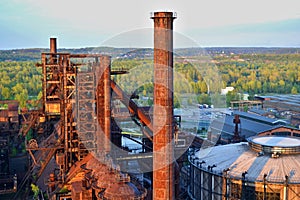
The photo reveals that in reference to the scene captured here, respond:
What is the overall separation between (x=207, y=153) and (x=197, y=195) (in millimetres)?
2359

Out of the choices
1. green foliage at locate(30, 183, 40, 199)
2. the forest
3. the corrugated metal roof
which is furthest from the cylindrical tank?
the forest

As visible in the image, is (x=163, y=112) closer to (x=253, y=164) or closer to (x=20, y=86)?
(x=253, y=164)

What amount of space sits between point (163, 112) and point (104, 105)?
6823 millimetres

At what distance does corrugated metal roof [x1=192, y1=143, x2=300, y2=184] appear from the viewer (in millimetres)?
15539

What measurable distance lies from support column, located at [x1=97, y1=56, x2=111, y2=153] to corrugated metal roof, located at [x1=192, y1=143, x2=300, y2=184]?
4271 millimetres

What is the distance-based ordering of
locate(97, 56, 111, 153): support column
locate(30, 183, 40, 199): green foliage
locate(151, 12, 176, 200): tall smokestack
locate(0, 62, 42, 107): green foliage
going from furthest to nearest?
locate(0, 62, 42, 107): green foliage < locate(30, 183, 40, 199): green foliage < locate(97, 56, 111, 153): support column < locate(151, 12, 176, 200): tall smokestack

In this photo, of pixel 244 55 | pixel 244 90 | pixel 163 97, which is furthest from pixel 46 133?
pixel 244 55

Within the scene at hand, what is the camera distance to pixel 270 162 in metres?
16.4

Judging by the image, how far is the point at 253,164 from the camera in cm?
1661

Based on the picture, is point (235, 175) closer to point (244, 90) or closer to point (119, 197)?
point (119, 197)

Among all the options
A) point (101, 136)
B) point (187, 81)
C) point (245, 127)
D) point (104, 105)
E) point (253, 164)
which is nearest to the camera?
point (253, 164)

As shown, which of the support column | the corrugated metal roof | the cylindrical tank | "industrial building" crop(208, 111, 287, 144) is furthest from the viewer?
"industrial building" crop(208, 111, 287, 144)

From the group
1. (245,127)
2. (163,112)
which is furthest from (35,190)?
(245,127)

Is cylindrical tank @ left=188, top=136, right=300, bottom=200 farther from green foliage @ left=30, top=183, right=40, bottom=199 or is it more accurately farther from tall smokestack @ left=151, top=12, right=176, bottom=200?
green foliage @ left=30, top=183, right=40, bottom=199
